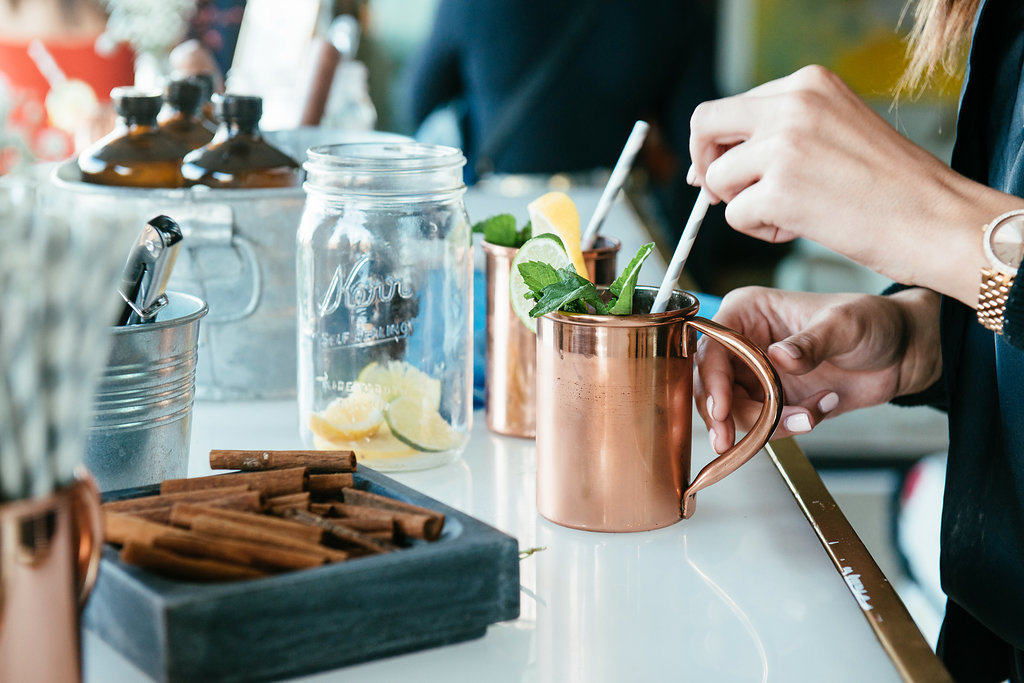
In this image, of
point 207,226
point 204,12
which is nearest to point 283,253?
point 207,226

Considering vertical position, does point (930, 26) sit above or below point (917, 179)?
above

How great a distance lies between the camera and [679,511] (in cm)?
79

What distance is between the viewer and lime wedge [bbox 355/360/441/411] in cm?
89

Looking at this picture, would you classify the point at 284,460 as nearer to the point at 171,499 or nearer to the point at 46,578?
the point at 171,499

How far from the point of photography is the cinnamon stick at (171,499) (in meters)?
0.64

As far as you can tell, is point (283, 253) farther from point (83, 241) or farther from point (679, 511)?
point (83, 241)

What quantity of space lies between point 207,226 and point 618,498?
48 centimetres

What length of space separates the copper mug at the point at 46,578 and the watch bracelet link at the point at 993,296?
0.56 metres

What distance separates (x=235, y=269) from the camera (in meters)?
1.03

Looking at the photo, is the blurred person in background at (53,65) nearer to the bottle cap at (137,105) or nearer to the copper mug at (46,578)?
the bottle cap at (137,105)

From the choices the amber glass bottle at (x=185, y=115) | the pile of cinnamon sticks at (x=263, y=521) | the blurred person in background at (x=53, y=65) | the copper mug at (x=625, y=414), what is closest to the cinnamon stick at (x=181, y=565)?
the pile of cinnamon sticks at (x=263, y=521)

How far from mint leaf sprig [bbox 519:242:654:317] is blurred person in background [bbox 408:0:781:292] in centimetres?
160

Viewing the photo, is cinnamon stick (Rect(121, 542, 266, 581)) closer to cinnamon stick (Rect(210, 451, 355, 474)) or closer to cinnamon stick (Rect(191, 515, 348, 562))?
cinnamon stick (Rect(191, 515, 348, 562))

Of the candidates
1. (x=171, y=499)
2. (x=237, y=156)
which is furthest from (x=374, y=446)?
(x=237, y=156)
